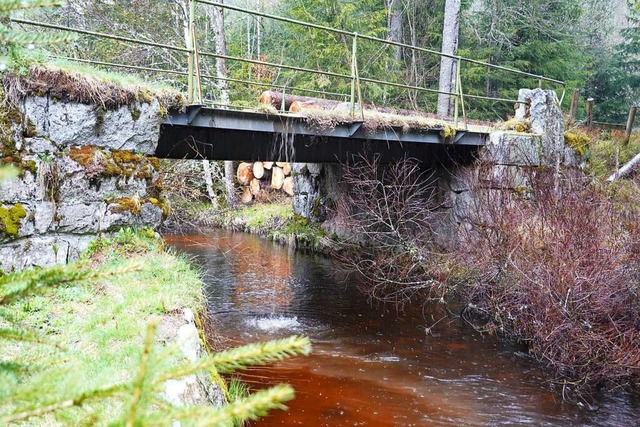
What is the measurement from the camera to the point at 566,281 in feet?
20.8

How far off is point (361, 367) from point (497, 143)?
6224 mm

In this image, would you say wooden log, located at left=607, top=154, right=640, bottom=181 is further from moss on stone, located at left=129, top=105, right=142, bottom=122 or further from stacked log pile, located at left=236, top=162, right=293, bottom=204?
moss on stone, located at left=129, top=105, right=142, bottom=122

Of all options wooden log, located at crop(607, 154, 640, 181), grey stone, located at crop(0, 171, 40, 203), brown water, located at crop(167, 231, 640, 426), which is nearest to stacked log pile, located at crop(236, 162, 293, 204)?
brown water, located at crop(167, 231, 640, 426)

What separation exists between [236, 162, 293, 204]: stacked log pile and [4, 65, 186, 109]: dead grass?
10.9m

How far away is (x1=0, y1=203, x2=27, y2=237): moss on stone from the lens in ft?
17.9

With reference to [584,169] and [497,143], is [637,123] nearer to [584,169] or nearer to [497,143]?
[584,169]

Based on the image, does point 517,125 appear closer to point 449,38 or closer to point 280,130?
point 280,130

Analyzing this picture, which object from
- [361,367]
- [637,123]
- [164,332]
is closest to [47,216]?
[164,332]

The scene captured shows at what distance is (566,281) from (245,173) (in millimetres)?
13906

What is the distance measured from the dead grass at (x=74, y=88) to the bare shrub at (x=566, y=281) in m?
5.47

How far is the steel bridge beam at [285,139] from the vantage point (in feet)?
24.3

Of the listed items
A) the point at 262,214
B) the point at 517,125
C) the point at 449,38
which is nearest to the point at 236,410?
the point at 517,125

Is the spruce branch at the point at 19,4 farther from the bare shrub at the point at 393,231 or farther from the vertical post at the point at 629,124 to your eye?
the vertical post at the point at 629,124

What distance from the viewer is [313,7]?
18656 millimetres
